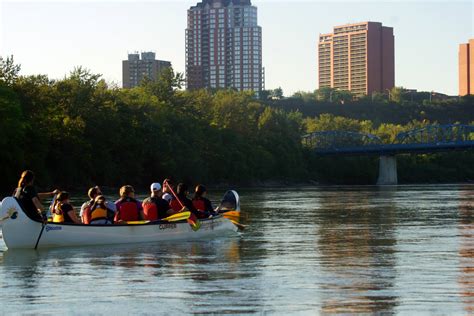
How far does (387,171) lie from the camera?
158 meters

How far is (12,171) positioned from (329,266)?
198ft

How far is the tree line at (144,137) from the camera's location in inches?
3423

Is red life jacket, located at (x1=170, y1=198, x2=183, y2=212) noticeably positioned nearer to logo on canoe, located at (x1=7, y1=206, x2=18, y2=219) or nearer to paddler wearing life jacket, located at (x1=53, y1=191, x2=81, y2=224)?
paddler wearing life jacket, located at (x1=53, y1=191, x2=81, y2=224)

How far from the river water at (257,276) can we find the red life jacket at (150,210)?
100 cm

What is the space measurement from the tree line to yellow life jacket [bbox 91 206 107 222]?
49350 mm

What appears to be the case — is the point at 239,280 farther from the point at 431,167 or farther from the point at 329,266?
the point at 431,167

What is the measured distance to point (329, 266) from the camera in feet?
73.3

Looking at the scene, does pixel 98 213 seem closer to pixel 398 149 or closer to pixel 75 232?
pixel 75 232

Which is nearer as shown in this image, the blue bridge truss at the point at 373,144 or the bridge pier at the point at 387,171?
the blue bridge truss at the point at 373,144

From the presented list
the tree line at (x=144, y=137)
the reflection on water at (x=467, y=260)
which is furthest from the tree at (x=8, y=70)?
the reflection on water at (x=467, y=260)

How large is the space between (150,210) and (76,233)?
9.85ft

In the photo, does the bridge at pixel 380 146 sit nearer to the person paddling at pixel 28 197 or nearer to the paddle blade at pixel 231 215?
the paddle blade at pixel 231 215

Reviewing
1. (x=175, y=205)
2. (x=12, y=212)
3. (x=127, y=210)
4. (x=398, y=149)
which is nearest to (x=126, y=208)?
(x=127, y=210)

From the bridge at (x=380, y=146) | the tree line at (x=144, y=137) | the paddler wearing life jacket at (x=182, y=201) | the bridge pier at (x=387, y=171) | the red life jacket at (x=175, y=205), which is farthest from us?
the bridge pier at (x=387, y=171)
